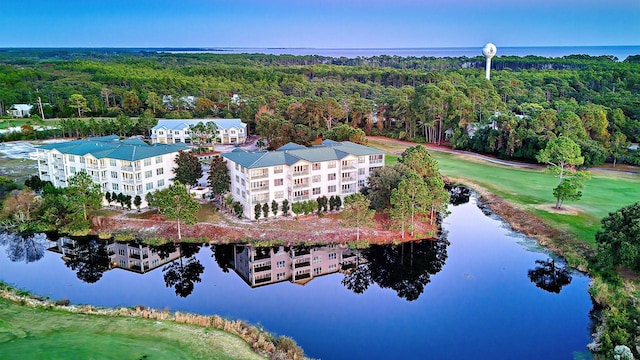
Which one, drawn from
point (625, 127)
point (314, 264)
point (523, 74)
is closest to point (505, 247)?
point (314, 264)

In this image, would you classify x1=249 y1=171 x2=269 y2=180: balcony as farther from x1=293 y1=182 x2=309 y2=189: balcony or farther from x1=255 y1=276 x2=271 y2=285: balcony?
x1=255 y1=276 x2=271 y2=285: balcony

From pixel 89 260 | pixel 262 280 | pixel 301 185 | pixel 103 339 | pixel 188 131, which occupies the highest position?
pixel 188 131

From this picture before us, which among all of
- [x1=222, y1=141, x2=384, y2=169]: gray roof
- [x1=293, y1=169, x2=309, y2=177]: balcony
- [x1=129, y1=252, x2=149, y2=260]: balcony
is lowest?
[x1=129, y1=252, x2=149, y2=260]: balcony

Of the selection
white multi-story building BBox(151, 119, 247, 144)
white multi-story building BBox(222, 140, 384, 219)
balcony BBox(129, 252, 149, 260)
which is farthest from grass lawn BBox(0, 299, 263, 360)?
white multi-story building BBox(151, 119, 247, 144)

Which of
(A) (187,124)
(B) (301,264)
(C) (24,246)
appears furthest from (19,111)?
(B) (301,264)

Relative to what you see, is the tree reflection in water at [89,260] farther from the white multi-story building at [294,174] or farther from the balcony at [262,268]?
the white multi-story building at [294,174]

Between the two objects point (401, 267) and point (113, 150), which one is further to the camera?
point (113, 150)

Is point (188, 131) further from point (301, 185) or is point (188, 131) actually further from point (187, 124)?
point (301, 185)

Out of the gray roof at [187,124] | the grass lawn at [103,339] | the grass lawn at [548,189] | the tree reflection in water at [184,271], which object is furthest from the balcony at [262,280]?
the gray roof at [187,124]
